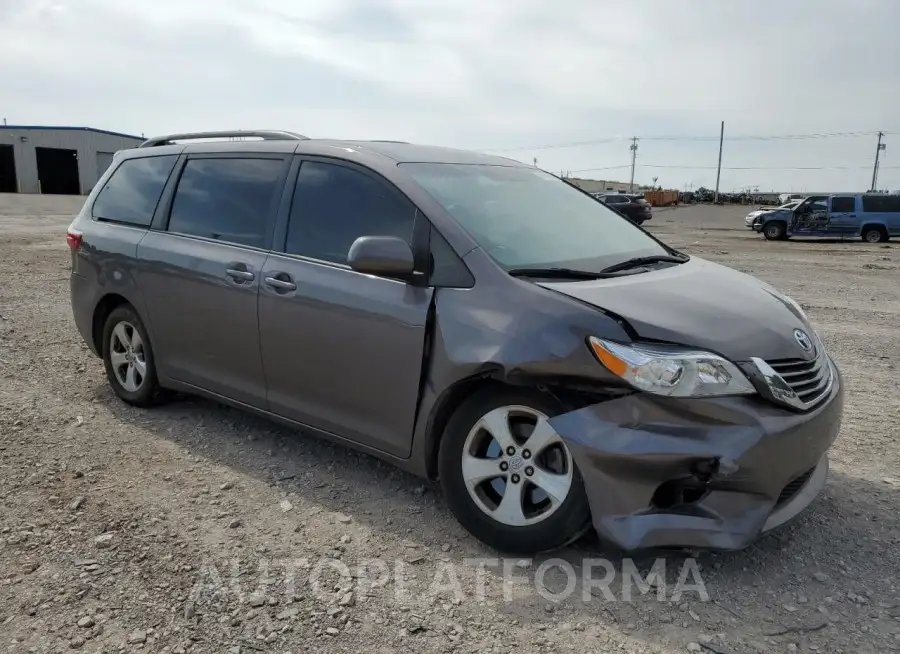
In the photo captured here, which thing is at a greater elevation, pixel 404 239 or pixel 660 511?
pixel 404 239

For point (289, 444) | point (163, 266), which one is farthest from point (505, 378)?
point (163, 266)

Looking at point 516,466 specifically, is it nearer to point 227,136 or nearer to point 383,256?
point 383,256

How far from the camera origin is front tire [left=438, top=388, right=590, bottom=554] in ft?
9.23

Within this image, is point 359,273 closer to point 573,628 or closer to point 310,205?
point 310,205

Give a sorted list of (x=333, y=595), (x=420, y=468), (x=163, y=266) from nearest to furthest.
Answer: (x=333, y=595) < (x=420, y=468) < (x=163, y=266)

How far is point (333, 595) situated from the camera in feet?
8.87

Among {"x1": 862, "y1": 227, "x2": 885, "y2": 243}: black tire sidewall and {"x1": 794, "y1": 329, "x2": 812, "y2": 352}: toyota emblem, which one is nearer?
{"x1": 794, "y1": 329, "x2": 812, "y2": 352}: toyota emblem

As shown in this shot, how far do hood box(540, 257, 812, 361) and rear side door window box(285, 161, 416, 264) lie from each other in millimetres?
883

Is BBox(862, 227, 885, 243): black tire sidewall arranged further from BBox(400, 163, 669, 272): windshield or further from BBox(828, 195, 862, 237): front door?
BBox(400, 163, 669, 272): windshield

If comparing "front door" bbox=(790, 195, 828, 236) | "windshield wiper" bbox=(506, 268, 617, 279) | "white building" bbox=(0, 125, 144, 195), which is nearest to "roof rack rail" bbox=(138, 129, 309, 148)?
"windshield wiper" bbox=(506, 268, 617, 279)

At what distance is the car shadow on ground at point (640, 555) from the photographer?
2645 millimetres

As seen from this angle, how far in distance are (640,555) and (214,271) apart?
8.75 ft

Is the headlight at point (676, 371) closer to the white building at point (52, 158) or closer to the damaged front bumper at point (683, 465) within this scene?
the damaged front bumper at point (683, 465)

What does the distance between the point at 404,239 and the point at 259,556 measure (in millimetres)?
1508
